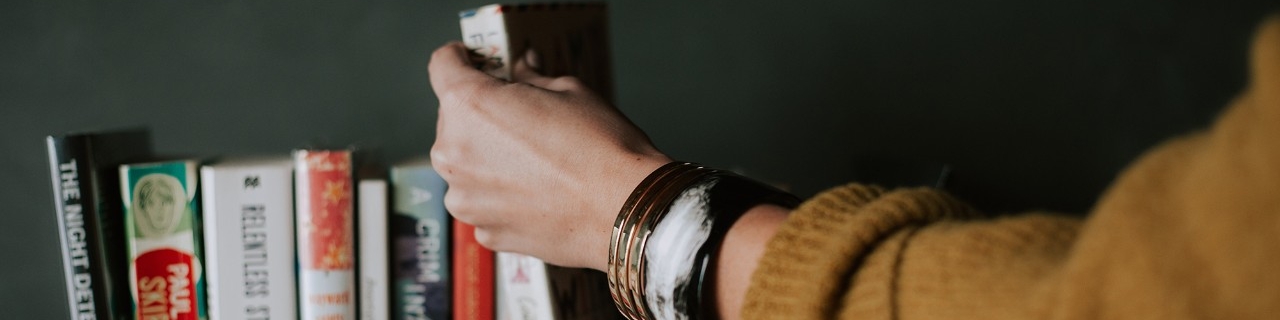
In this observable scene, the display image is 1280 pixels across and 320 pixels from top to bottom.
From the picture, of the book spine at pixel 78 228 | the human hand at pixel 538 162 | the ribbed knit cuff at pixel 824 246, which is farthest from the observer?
the book spine at pixel 78 228

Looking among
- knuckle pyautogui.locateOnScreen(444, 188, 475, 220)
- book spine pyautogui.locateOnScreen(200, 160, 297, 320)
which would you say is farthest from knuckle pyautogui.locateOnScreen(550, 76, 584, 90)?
book spine pyautogui.locateOnScreen(200, 160, 297, 320)

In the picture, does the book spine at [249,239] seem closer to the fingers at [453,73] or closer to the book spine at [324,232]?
the book spine at [324,232]

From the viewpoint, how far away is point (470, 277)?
2.54 feet

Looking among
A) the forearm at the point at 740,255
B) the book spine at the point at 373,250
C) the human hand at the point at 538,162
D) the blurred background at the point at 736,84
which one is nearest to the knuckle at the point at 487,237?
the human hand at the point at 538,162

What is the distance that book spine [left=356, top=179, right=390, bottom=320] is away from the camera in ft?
2.43

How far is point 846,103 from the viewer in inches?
43.4

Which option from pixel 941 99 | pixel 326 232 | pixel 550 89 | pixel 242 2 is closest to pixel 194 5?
pixel 242 2

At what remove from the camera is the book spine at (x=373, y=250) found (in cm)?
74

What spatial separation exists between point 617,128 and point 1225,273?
0.38 metres

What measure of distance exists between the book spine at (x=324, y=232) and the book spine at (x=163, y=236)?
90mm

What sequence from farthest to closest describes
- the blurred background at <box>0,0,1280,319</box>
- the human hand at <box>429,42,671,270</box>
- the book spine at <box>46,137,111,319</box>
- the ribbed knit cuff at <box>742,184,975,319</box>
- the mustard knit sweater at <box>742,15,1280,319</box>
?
the blurred background at <box>0,0,1280,319</box> < the book spine at <box>46,137,111,319</box> < the human hand at <box>429,42,671,270</box> < the ribbed knit cuff at <box>742,184,975,319</box> < the mustard knit sweater at <box>742,15,1280,319</box>

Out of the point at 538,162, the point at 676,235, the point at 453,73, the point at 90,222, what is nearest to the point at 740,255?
the point at 676,235

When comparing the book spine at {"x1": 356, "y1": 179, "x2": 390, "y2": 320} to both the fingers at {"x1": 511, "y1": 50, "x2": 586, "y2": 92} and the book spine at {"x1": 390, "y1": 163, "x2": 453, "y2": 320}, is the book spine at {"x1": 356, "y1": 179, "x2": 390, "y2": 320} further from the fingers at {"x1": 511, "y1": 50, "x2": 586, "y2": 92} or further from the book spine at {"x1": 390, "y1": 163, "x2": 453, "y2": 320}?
the fingers at {"x1": 511, "y1": 50, "x2": 586, "y2": 92}

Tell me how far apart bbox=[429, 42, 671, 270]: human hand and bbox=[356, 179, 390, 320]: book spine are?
0.10 m
